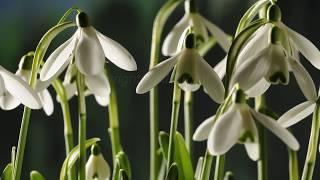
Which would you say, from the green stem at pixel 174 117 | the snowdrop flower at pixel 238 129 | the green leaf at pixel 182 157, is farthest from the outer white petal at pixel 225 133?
the green leaf at pixel 182 157

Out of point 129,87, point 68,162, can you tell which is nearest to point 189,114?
point 68,162

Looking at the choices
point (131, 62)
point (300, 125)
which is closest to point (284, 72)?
point (131, 62)

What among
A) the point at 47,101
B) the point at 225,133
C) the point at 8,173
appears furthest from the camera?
the point at 47,101

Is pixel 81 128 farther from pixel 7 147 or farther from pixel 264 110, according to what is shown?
pixel 7 147

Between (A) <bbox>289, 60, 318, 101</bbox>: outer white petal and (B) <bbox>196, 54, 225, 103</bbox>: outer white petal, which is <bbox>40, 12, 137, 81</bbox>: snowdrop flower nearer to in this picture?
(B) <bbox>196, 54, 225, 103</bbox>: outer white petal

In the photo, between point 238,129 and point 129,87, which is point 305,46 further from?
point 129,87

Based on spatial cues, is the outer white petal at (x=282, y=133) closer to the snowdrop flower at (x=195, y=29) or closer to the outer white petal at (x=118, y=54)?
the outer white petal at (x=118, y=54)

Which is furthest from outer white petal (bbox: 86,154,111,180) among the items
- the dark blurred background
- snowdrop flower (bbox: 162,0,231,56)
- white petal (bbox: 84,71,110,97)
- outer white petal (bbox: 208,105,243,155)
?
the dark blurred background
